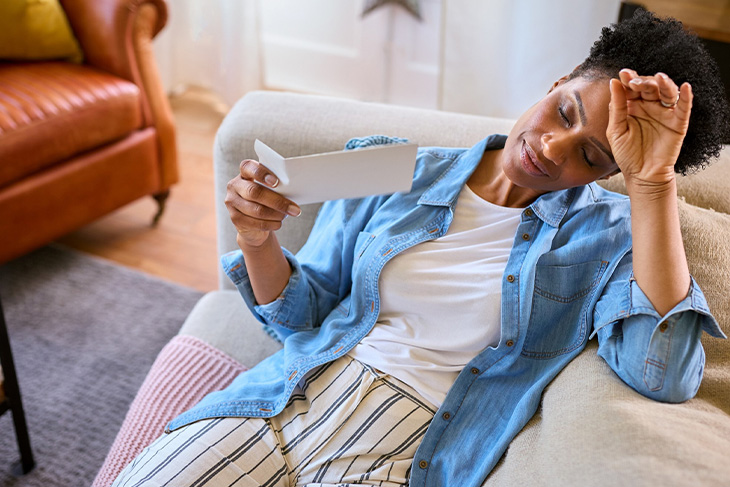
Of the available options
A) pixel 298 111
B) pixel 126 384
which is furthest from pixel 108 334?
pixel 298 111

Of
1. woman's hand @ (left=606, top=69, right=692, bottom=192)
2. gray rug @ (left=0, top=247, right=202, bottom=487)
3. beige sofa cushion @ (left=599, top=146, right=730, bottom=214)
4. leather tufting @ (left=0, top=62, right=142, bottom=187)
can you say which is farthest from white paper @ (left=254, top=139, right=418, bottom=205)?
leather tufting @ (left=0, top=62, right=142, bottom=187)

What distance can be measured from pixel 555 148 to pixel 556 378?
35 cm

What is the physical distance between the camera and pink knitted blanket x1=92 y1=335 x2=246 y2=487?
44.9 inches

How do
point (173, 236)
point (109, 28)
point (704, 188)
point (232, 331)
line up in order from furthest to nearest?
point (173, 236) → point (109, 28) → point (232, 331) → point (704, 188)

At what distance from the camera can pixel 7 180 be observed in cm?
180

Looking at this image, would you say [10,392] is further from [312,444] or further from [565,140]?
[565,140]

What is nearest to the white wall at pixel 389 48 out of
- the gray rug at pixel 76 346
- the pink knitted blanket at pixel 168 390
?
the gray rug at pixel 76 346

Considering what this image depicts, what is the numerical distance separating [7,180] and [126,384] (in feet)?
2.08

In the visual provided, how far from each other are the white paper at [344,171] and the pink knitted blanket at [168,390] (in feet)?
1.56

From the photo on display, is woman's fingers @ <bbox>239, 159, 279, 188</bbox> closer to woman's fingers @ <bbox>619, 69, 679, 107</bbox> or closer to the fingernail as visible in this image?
the fingernail

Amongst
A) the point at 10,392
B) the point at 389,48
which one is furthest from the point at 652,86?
the point at 389,48

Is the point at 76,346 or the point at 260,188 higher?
the point at 260,188

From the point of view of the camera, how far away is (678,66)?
3.12 feet

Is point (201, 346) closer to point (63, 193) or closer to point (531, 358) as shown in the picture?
point (531, 358)
